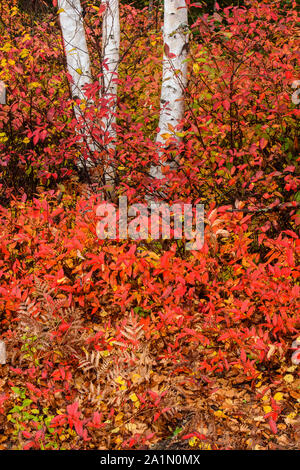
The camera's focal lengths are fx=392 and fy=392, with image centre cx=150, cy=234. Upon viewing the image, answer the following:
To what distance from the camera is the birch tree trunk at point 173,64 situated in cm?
403

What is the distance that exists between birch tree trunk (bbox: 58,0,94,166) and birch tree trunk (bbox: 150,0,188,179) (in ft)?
3.36

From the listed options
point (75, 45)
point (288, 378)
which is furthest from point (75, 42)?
point (288, 378)

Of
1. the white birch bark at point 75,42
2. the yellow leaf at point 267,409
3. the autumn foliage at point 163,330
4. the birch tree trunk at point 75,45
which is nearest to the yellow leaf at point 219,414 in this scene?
the autumn foliage at point 163,330

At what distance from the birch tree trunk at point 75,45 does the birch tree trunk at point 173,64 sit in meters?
1.02

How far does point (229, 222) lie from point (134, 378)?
62.9 inches

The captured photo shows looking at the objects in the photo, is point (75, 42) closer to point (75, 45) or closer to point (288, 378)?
point (75, 45)

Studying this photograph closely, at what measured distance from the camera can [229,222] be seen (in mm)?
3613

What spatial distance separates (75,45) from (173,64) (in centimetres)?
143

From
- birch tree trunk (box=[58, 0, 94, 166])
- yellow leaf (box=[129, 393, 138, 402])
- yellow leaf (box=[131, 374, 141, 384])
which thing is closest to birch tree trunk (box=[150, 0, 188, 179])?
birch tree trunk (box=[58, 0, 94, 166])

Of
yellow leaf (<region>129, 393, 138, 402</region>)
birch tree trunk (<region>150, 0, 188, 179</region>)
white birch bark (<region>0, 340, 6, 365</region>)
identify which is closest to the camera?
yellow leaf (<region>129, 393, 138, 402</region>)

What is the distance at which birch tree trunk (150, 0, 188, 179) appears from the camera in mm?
4027

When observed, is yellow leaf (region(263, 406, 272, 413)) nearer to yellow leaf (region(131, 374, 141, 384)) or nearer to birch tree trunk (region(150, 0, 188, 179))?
yellow leaf (region(131, 374, 141, 384))

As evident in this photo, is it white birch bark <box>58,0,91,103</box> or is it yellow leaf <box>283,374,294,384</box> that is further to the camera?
white birch bark <box>58,0,91,103</box>

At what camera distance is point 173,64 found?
4195 millimetres
